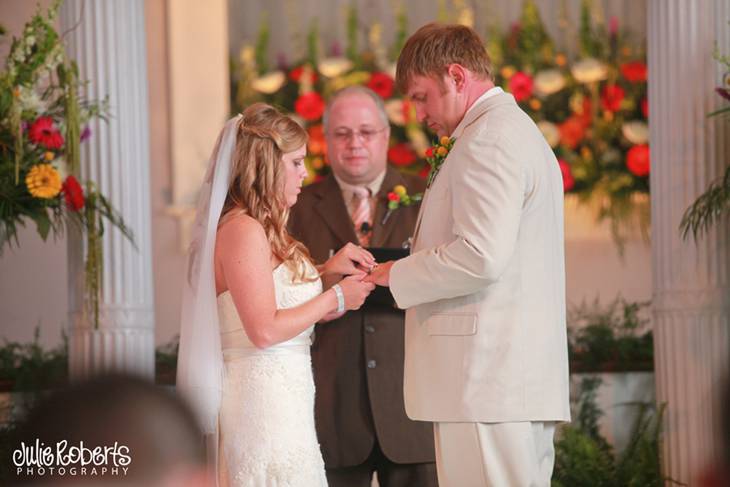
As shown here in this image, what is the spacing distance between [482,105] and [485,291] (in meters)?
0.60

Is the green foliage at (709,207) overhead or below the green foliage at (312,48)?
below

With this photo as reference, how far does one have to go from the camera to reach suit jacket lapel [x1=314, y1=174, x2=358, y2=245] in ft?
14.6

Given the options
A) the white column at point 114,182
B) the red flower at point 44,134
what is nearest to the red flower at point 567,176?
the white column at point 114,182

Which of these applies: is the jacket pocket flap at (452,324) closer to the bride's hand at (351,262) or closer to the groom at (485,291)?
the groom at (485,291)

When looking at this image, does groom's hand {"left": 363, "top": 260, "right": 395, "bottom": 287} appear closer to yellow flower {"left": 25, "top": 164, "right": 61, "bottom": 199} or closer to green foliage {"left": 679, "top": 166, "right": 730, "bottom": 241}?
yellow flower {"left": 25, "top": 164, "right": 61, "bottom": 199}

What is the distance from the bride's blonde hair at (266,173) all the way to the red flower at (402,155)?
401cm

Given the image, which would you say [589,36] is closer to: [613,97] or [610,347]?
[613,97]

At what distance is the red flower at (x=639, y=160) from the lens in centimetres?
727

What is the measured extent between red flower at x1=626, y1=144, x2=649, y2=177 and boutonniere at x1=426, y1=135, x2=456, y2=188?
157 inches

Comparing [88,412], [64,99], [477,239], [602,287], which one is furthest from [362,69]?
[88,412]

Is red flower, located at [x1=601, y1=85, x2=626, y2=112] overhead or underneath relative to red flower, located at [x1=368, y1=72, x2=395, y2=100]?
underneath

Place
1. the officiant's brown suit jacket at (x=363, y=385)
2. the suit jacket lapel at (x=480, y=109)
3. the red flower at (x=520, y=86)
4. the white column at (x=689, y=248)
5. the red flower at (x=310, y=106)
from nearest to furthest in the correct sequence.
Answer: the suit jacket lapel at (x=480, y=109)
the officiant's brown suit jacket at (x=363, y=385)
the white column at (x=689, y=248)
the red flower at (x=520, y=86)
the red flower at (x=310, y=106)

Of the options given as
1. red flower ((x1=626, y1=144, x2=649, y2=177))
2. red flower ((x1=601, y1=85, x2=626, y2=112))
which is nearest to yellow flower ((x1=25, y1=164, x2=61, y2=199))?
red flower ((x1=626, y1=144, x2=649, y2=177))

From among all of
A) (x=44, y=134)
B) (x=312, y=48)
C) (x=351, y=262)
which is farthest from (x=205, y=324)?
(x=312, y=48)
